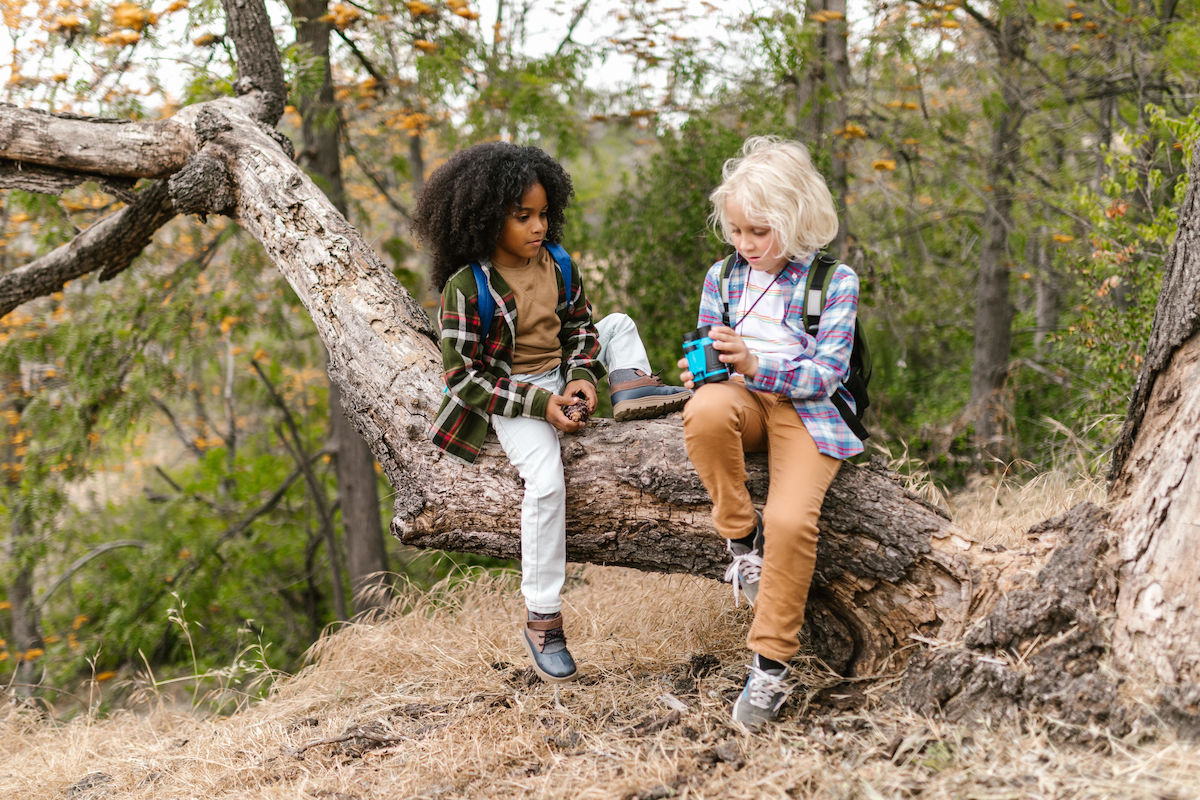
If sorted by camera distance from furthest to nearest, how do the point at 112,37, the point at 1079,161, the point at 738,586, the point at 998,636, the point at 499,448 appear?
the point at 1079,161 → the point at 112,37 → the point at 499,448 → the point at 738,586 → the point at 998,636

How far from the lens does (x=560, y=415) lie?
9.52 feet

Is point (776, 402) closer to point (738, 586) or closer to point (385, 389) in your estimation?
point (738, 586)

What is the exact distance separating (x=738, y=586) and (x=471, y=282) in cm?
138

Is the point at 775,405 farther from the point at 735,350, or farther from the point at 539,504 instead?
the point at 539,504

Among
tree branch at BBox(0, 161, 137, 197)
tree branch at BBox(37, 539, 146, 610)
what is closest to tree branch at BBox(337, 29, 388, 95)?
tree branch at BBox(0, 161, 137, 197)

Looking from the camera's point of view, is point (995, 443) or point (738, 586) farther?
point (995, 443)

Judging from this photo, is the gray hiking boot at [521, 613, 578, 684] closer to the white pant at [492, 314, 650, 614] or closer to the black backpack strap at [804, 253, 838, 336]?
the white pant at [492, 314, 650, 614]

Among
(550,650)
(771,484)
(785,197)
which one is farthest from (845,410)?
(550,650)

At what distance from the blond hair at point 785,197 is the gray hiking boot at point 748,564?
899mm

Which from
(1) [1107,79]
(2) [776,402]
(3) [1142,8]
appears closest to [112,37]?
(2) [776,402]

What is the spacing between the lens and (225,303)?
669 centimetres

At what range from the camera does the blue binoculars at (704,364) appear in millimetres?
2678

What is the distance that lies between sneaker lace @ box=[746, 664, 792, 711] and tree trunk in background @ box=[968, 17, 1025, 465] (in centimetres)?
470

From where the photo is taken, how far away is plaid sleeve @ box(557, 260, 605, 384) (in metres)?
3.20
